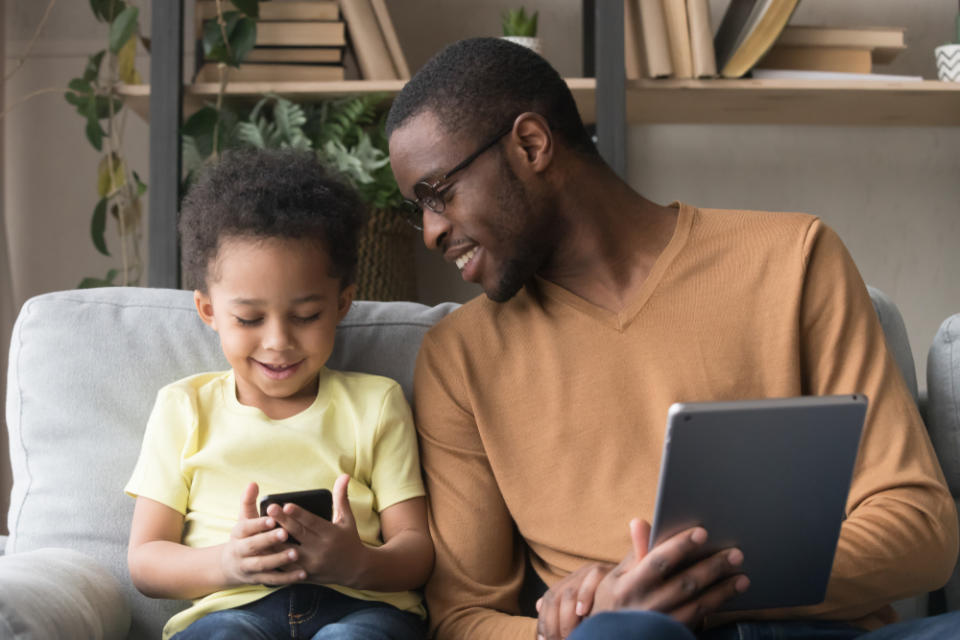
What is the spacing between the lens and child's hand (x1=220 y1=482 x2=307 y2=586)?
107 centimetres

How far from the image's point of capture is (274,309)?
124 cm

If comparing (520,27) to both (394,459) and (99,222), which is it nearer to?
(99,222)

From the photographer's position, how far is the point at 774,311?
124 centimetres

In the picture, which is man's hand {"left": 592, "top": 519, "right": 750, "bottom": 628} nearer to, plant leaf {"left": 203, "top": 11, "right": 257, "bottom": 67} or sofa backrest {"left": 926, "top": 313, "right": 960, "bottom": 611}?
sofa backrest {"left": 926, "top": 313, "right": 960, "bottom": 611}

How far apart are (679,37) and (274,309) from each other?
1218mm

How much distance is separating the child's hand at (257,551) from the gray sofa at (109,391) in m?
0.24

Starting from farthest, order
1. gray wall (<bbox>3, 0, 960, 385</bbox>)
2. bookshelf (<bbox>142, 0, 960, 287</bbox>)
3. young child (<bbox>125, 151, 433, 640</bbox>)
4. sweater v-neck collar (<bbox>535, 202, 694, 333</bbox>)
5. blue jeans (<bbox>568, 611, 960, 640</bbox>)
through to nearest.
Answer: gray wall (<bbox>3, 0, 960, 385</bbox>) < bookshelf (<bbox>142, 0, 960, 287</bbox>) < sweater v-neck collar (<bbox>535, 202, 694, 333</bbox>) < young child (<bbox>125, 151, 433, 640</bbox>) < blue jeans (<bbox>568, 611, 960, 640</bbox>)

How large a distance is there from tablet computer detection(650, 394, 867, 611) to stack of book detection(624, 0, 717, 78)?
4.30 feet

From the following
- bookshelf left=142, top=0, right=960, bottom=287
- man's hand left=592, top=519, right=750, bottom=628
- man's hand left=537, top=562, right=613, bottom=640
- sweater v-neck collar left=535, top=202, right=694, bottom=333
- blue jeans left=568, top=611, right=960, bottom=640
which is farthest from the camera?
bookshelf left=142, top=0, right=960, bottom=287

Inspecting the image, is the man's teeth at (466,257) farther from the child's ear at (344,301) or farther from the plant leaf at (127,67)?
the plant leaf at (127,67)

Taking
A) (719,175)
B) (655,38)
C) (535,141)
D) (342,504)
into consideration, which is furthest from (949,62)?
(342,504)

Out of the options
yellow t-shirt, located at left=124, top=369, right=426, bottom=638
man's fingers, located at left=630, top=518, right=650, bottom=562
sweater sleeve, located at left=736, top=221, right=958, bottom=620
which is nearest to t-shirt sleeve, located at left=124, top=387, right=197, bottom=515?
yellow t-shirt, located at left=124, top=369, right=426, bottom=638

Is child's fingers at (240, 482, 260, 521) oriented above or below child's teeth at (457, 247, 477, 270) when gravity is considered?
below

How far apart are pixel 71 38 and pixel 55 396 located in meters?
1.34
